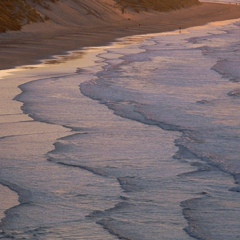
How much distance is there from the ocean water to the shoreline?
4.29 metres

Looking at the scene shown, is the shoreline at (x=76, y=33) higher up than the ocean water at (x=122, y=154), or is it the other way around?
the ocean water at (x=122, y=154)

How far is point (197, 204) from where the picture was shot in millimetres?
7246

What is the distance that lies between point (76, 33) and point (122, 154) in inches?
879

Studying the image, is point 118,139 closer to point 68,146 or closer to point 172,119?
point 68,146

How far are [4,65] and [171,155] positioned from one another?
32.9 feet

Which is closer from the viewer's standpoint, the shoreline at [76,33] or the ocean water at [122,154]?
the ocean water at [122,154]

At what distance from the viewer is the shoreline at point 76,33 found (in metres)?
22.3

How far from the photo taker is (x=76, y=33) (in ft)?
103

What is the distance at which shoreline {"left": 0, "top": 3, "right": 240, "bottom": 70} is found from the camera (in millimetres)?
22284

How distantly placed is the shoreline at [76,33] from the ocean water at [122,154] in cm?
429

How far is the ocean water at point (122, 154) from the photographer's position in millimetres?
6727

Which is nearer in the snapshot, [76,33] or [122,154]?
[122,154]

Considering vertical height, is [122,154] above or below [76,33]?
above

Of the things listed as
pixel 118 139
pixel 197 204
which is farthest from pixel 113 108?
pixel 197 204
